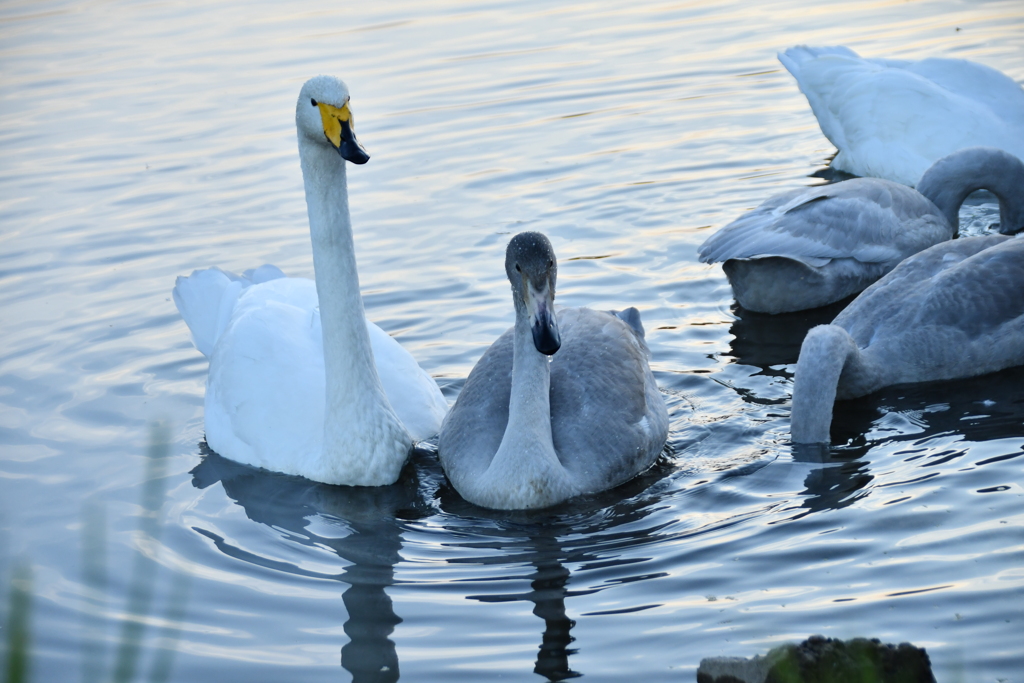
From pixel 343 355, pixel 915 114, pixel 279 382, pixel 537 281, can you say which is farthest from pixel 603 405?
pixel 915 114

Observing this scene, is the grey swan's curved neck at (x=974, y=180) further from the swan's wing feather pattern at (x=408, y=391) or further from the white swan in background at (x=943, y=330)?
the swan's wing feather pattern at (x=408, y=391)

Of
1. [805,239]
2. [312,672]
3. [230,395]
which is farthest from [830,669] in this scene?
[805,239]

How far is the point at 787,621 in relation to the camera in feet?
14.2

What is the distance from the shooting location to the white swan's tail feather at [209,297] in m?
7.38

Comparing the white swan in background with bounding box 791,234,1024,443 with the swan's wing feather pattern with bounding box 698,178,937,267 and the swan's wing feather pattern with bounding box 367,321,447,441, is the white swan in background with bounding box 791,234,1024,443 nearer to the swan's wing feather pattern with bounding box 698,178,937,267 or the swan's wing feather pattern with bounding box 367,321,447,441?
the swan's wing feather pattern with bounding box 698,178,937,267

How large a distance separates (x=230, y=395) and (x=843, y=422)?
3232mm

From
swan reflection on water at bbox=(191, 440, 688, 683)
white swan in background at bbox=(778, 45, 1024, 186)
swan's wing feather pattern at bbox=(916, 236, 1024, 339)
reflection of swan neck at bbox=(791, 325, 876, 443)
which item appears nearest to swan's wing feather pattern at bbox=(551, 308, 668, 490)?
swan reflection on water at bbox=(191, 440, 688, 683)

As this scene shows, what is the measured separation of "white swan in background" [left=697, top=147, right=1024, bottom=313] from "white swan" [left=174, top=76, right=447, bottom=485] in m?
2.35

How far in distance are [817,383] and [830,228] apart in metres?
2.18

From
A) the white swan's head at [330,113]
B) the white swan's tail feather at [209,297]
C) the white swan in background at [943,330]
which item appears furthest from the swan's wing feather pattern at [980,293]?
the white swan's tail feather at [209,297]

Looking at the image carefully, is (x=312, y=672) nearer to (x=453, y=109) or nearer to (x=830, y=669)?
(x=830, y=669)

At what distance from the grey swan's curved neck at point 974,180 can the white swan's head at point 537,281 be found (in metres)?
4.18

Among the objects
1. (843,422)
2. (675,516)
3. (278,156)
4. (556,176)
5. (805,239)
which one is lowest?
(675,516)

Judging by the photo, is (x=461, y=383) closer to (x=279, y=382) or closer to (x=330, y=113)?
(x=279, y=382)
